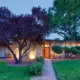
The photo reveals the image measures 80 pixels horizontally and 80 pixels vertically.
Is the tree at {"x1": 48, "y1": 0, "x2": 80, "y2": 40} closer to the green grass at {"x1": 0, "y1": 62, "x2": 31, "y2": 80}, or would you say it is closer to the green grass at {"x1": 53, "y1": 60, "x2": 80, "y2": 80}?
the green grass at {"x1": 53, "y1": 60, "x2": 80, "y2": 80}

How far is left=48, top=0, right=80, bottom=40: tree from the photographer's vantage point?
3784 centimetres

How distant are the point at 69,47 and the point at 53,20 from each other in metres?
6.61

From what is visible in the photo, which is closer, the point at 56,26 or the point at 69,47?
the point at 69,47

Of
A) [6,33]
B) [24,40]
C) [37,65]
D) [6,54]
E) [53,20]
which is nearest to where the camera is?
[37,65]

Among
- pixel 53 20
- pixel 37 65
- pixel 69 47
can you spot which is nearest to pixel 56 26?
pixel 53 20

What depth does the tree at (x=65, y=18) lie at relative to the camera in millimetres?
37844

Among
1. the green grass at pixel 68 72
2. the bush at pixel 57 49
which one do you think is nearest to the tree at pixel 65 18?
the bush at pixel 57 49

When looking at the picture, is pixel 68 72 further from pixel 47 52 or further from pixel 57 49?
pixel 47 52

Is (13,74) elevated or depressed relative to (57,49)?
depressed

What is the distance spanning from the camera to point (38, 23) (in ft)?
82.2

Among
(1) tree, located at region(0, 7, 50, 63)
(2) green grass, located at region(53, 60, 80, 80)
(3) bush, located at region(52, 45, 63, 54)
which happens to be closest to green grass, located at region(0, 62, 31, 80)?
(2) green grass, located at region(53, 60, 80, 80)

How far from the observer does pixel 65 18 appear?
125ft

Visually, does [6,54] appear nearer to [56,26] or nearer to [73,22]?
[56,26]

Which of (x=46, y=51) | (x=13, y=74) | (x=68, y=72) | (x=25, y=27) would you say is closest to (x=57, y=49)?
(x=46, y=51)
